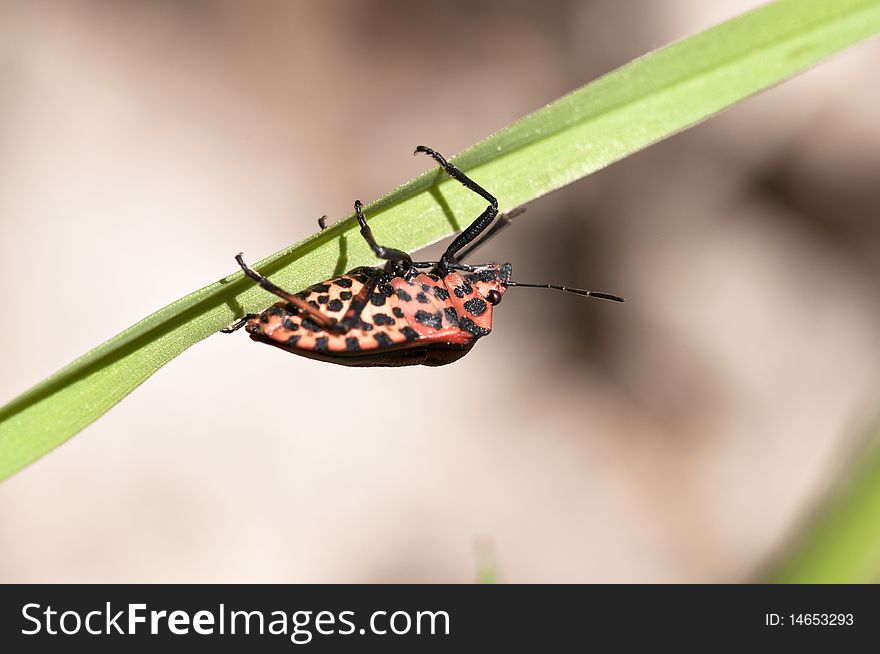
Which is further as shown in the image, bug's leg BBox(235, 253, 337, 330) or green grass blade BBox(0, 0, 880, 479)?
bug's leg BBox(235, 253, 337, 330)

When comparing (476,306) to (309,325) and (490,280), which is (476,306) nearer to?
(490,280)

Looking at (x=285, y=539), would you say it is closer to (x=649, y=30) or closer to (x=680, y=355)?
(x=680, y=355)

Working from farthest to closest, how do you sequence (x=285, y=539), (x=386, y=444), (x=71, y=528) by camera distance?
(x=386, y=444) < (x=285, y=539) < (x=71, y=528)

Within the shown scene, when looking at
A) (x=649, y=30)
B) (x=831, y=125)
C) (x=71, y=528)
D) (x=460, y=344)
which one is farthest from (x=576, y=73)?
(x=71, y=528)

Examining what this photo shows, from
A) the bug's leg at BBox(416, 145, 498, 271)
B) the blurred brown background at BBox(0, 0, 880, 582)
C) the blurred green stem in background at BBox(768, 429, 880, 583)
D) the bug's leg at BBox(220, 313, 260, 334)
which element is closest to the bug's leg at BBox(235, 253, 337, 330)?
the bug's leg at BBox(220, 313, 260, 334)

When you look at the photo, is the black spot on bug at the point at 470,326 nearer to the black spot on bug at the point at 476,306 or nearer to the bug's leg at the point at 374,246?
the black spot on bug at the point at 476,306

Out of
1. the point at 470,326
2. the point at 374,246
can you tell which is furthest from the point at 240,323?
the point at 470,326

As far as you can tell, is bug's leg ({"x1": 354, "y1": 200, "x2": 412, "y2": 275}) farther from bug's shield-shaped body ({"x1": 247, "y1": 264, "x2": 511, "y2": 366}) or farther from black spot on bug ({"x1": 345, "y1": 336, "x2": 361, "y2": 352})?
black spot on bug ({"x1": 345, "y1": 336, "x2": 361, "y2": 352})
